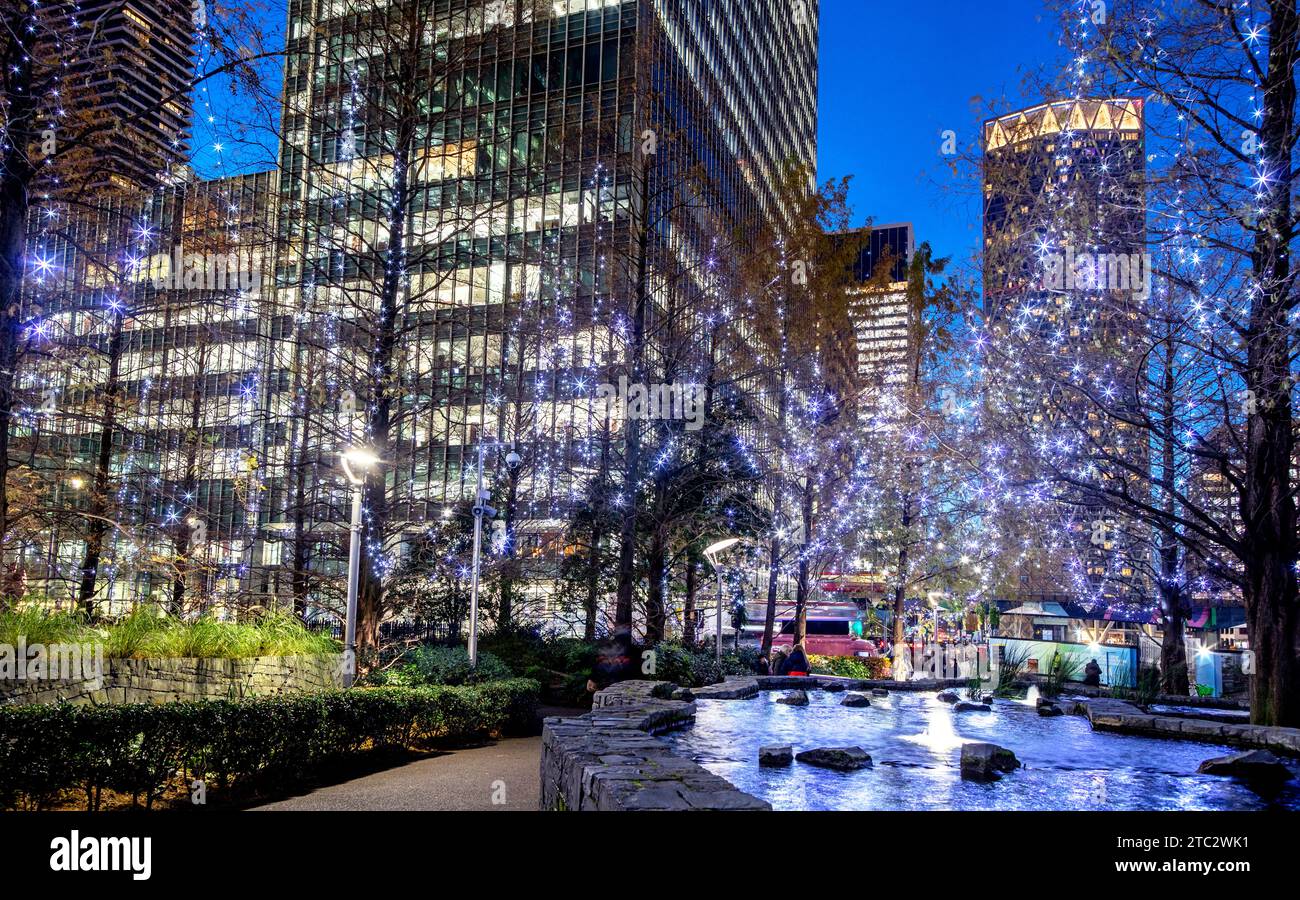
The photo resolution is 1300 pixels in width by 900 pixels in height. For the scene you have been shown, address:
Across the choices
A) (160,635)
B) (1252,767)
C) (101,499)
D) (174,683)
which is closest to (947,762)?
(1252,767)

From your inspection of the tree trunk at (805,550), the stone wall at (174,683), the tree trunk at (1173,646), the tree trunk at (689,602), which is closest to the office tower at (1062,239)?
the tree trunk at (1173,646)

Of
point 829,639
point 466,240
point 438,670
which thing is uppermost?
point 466,240

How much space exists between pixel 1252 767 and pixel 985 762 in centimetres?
229

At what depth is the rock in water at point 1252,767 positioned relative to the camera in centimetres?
685

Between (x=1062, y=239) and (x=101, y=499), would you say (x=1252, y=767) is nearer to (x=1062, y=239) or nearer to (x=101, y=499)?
(x=1062, y=239)

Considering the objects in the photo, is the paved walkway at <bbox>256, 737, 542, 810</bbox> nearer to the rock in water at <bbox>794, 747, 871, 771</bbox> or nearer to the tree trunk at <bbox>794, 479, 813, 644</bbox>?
the rock in water at <bbox>794, 747, 871, 771</bbox>

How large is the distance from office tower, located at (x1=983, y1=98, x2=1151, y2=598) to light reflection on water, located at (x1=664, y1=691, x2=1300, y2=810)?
317 centimetres

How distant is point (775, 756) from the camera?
7.33 metres

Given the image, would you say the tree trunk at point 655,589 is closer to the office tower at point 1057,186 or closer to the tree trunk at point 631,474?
the tree trunk at point 631,474

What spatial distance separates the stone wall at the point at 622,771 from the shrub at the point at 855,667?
625 inches

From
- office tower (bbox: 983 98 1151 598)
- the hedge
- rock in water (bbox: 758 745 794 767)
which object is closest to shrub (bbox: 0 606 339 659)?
the hedge
